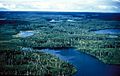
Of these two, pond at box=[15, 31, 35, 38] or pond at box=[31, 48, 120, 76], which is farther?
pond at box=[31, 48, 120, 76]

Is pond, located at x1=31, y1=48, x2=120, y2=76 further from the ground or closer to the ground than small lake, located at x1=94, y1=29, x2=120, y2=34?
closer to the ground

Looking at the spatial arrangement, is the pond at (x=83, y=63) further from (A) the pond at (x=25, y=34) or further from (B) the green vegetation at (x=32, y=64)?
(A) the pond at (x=25, y=34)

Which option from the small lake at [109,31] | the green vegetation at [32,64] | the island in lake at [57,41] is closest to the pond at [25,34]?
the island in lake at [57,41]

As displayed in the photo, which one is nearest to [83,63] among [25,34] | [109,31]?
[109,31]

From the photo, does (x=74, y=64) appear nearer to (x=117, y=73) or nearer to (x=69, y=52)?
(x=69, y=52)

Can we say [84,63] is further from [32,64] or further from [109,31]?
[32,64]

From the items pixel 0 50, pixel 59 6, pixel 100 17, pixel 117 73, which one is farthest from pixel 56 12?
pixel 117 73

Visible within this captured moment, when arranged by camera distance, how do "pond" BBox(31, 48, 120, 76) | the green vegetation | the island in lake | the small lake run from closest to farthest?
the green vegetation < the island in lake < the small lake < "pond" BBox(31, 48, 120, 76)

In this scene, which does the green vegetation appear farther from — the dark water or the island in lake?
the dark water

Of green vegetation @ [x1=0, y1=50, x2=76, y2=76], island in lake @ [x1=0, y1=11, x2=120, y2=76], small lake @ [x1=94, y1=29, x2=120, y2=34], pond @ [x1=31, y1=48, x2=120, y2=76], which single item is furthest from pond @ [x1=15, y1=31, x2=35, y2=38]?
small lake @ [x1=94, y1=29, x2=120, y2=34]
